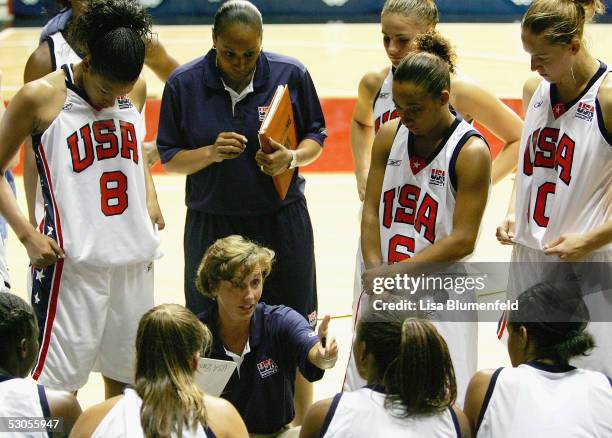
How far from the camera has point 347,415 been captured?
109 inches

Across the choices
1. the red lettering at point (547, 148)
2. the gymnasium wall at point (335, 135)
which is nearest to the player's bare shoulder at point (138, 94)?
the red lettering at point (547, 148)

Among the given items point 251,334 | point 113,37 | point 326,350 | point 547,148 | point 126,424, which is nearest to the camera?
point 126,424

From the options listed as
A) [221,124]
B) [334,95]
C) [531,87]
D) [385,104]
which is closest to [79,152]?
[221,124]

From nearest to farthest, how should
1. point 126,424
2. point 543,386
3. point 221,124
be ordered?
point 126,424
point 543,386
point 221,124

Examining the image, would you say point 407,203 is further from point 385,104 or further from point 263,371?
point 385,104

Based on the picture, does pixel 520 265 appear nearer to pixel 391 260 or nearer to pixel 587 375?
pixel 391 260

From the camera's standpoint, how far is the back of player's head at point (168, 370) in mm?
2629

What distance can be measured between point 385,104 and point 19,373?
2207 millimetres

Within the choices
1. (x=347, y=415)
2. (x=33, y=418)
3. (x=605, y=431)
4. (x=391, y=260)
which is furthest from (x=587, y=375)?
(x=33, y=418)

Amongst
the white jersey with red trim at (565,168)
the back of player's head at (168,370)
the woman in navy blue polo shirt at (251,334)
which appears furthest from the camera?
the white jersey with red trim at (565,168)

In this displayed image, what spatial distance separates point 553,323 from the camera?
9.77 ft

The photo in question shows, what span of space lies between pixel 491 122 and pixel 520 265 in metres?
0.94

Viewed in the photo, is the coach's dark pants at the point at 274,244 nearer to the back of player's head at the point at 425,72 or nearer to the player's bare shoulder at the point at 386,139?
the player's bare shoulder at the point at 386,139

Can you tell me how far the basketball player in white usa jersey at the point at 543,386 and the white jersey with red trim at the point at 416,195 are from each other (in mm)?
553
